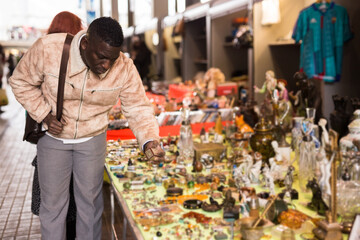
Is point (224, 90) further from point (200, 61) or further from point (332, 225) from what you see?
point (332, 225)

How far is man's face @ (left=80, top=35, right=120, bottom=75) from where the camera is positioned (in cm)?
182

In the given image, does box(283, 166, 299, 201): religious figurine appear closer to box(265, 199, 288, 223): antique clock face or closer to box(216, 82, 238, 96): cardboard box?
box(265, 199, 288, 223): antique clock face

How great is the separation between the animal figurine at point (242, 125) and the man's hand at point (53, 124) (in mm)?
1593

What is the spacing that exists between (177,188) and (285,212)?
24.2 inches

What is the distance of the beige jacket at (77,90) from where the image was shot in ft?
6.66

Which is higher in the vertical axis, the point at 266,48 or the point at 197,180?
the point at 266,48

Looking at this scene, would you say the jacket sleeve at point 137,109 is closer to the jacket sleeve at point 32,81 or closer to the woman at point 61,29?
the jacket sleeve at point 32,81

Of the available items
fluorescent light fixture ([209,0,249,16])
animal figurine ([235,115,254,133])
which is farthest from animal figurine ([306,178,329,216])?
fluorescent light fixture ([209,0,249,16])

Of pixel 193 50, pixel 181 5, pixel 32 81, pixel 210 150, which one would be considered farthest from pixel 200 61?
pixel 32 81

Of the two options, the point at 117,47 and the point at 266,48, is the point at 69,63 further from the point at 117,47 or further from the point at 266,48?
the point at 266,48

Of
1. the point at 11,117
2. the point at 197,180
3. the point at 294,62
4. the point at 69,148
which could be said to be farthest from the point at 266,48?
the point at 11,117

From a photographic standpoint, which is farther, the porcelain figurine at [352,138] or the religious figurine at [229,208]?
the porcelain figurine at [352,138]

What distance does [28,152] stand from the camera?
21.5ft

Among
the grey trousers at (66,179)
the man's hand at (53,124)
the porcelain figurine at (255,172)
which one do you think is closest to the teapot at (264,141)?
the porcelain figurine at (255,172)
